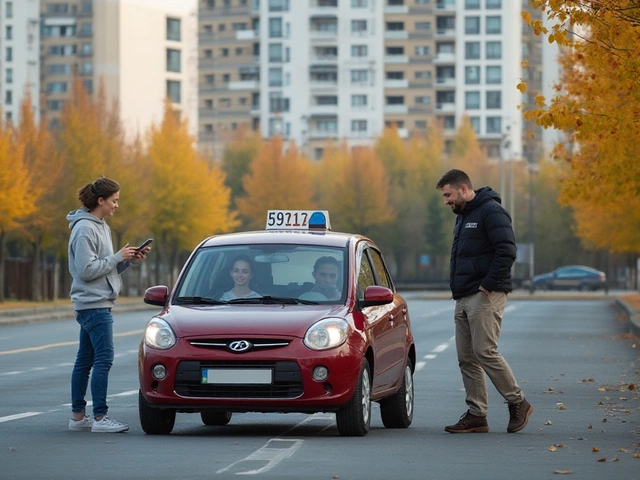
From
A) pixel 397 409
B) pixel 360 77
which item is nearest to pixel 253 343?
pixel 397 409

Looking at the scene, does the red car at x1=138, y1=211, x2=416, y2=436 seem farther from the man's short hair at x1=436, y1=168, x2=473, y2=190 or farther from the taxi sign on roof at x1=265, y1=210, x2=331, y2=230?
the man's short hair at x1=436, y1=168, x2=473, y2=190

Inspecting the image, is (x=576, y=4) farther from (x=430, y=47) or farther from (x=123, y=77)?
(x=430, y=47)

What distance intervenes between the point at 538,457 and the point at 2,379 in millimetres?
10854

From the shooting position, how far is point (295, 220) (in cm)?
1429

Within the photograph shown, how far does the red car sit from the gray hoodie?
1.16ft

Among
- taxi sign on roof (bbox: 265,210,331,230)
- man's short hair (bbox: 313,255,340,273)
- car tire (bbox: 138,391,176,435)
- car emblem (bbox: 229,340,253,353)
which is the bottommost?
car tire (bbox: 138,391,176,435)

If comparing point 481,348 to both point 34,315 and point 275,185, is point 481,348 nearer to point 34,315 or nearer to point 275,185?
point 34,315

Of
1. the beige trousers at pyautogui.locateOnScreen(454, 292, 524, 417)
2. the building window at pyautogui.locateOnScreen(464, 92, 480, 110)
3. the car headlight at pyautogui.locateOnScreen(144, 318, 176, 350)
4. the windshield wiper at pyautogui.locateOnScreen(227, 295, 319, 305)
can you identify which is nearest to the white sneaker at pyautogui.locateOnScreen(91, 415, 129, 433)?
the car headlight at pyautogui.locateOnScreen(144, 318, 176, 350)

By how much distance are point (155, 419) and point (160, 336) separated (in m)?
0.72

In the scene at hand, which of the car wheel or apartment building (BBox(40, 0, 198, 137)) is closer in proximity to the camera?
the car wheel

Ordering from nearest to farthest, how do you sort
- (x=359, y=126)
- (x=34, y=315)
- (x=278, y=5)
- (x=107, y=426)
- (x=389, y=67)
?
1. (x=107, y=426)
2. (x=34, y=315)
3. (x=389, y=67)
4. (x=359, y=126)
5. (x=278, y=5)

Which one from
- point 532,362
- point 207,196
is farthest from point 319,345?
point 207,196

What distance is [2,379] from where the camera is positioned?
20438 millimetres

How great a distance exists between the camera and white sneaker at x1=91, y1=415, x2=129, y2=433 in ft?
41.6
